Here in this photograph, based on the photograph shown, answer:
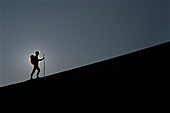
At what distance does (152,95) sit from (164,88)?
0.32 meters

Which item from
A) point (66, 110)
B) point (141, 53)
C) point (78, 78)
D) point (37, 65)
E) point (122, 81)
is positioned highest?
point (37, 65)

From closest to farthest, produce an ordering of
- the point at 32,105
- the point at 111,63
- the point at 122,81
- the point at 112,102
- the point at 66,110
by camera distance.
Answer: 1. the point at 112,102
2. the point at 66,110
3. the point at 122,81
4. the point at 32,105
5. the point at 111,63

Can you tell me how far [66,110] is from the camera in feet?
11.0

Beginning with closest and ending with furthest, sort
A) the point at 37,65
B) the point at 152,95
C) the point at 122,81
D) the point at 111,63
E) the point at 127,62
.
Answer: the point at 152,95 < the point at 122,81 < the point at 127,62 < the point at 111,63 < the point at 37,65

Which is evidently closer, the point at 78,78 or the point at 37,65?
the point at 78,78

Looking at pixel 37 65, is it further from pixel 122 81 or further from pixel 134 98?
pixel 134 98

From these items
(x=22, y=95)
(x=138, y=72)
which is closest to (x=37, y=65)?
(x=22, y=95)

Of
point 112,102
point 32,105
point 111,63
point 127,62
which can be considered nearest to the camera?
→ point 112,102

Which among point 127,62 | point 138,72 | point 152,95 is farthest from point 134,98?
point 127,62

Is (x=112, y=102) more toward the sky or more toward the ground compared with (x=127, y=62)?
more toward the ground

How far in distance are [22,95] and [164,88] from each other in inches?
166

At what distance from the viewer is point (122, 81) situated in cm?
356

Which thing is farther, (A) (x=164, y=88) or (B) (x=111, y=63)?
(B) (x=111, y=63)

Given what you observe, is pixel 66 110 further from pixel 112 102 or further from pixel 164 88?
pixel 164 88
